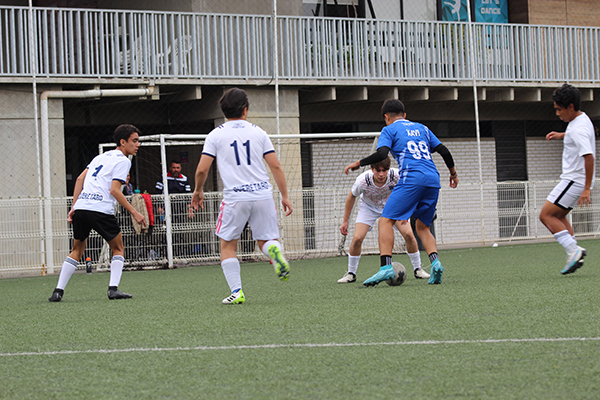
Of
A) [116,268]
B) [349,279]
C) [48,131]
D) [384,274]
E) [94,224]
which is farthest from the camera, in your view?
[48,131]

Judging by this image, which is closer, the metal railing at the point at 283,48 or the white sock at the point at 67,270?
the white sock at the point at 67,270

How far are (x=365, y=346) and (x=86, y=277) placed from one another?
9138 mm

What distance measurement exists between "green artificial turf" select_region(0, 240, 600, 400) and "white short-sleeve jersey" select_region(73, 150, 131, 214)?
3.17 feet

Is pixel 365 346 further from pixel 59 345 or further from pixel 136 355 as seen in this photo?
pixel 59 345

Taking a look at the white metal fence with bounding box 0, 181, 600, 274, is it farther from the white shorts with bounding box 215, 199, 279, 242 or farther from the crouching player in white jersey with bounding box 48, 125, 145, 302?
the white shorts with bounding box 215, 199, 279, 242

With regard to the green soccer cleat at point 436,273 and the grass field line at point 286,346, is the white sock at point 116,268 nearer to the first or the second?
the green soccer cleat at point 436,273

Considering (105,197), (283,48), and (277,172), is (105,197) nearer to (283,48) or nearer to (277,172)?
(277,172)

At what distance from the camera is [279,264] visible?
6.09 metres

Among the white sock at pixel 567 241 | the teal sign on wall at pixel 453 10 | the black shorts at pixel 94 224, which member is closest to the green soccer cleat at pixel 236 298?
the black shorts at pixel 94 224

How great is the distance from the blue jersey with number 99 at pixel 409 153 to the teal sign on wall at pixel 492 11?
13466mm

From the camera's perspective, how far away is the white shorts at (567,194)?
7.57m

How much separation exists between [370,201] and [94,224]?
10.2 ft

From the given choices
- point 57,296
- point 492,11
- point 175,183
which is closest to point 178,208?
point 175,183

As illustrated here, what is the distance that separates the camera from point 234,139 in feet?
20.9
